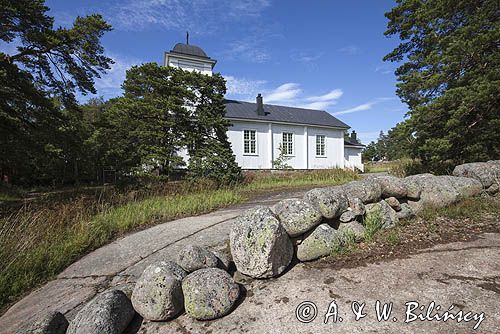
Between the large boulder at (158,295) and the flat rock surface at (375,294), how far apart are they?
0.10 metres

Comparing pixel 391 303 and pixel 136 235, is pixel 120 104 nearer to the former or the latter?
pixel 136 235

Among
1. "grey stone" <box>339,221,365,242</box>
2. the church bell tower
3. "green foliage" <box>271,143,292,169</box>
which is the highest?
Result: the church bell tower

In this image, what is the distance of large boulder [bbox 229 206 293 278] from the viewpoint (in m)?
2.44

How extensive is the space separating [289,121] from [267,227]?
18779mm

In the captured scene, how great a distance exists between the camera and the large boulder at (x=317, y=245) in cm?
272

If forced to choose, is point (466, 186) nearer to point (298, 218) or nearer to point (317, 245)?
point (317, 245)

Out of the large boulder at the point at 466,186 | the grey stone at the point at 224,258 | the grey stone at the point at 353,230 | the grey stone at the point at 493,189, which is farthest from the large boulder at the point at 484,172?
the grey stone at the point at 224,258

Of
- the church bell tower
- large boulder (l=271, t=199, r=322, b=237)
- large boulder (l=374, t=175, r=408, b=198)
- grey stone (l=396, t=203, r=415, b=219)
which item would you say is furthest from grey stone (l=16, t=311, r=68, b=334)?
the church bell tower

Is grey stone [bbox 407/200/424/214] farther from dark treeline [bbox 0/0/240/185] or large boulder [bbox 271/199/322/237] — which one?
dark treeline [bbox 0/0/240/185]

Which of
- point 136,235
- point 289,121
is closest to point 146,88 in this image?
point 136,235

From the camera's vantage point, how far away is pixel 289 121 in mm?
20438

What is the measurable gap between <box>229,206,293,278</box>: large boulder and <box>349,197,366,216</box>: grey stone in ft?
3.53

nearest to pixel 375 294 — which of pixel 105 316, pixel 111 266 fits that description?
pixel 105 316

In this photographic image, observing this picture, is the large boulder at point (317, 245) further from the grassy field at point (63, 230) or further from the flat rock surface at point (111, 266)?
the grassy field at point (63, 230)
